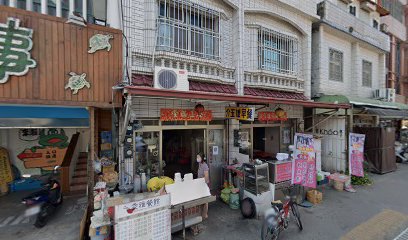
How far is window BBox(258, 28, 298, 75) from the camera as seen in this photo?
950cm

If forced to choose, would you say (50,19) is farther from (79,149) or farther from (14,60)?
(79,149)

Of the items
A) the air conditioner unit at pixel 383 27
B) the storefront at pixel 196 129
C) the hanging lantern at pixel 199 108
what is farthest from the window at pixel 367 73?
the hanging lantern at pixel 199 108

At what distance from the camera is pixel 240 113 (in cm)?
735

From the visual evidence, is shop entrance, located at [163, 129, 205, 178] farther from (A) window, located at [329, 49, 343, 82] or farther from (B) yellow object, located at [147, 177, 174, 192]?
(A) window, located at [329, 49, 343, 82]

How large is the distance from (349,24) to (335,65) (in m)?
3.03

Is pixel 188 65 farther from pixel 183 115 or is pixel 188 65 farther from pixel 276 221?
pixel 276 221

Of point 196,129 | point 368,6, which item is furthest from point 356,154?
point 368,6

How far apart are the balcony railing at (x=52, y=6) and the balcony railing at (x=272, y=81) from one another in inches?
248

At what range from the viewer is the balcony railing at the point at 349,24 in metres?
11.6

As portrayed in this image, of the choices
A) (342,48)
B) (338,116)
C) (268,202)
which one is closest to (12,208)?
(268,202)

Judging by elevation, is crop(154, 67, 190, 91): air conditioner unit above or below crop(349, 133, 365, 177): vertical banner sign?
above

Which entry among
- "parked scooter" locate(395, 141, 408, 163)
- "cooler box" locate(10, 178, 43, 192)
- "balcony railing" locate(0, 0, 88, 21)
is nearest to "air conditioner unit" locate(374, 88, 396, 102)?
"parked scooter" locate(395, 141, 408, 163)

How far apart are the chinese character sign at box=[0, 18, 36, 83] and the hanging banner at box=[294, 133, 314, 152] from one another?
9.40 metres

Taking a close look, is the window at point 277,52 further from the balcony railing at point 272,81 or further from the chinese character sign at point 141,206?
the chinese character sign at point 141,206
